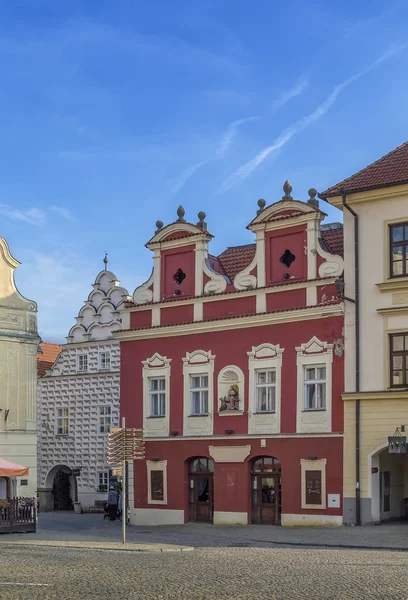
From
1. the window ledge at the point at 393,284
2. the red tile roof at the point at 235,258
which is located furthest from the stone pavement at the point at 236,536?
the red tile roof at the point at 235,258

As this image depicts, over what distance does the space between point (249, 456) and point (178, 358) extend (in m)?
4.71

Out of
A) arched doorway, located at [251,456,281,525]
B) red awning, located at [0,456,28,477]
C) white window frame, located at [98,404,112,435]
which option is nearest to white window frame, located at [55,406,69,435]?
white window frame, located at [98,404,112,435]

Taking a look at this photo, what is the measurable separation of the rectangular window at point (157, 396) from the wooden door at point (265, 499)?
187 inches

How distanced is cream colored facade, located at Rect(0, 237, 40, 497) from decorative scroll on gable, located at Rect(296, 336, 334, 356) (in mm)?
11778

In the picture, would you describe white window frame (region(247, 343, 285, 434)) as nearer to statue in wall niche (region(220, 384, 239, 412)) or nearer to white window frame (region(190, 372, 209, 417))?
statue in wall niche (region(220, 384, 239, 412))

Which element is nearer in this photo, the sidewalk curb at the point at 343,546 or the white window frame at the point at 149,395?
the sidewalk curb at the point at 343,546

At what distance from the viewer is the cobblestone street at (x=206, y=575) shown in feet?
46.3

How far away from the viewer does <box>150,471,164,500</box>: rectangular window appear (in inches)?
1433

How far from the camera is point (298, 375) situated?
33.2 meters

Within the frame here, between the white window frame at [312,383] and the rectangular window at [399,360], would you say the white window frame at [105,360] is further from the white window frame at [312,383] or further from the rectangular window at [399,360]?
the rectangular window at [399,360]

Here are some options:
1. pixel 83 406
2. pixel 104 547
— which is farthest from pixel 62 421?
pixel 104 547

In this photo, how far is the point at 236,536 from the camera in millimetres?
30000

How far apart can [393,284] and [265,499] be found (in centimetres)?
868

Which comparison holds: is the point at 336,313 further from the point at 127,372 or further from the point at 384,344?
the point at 127,372
